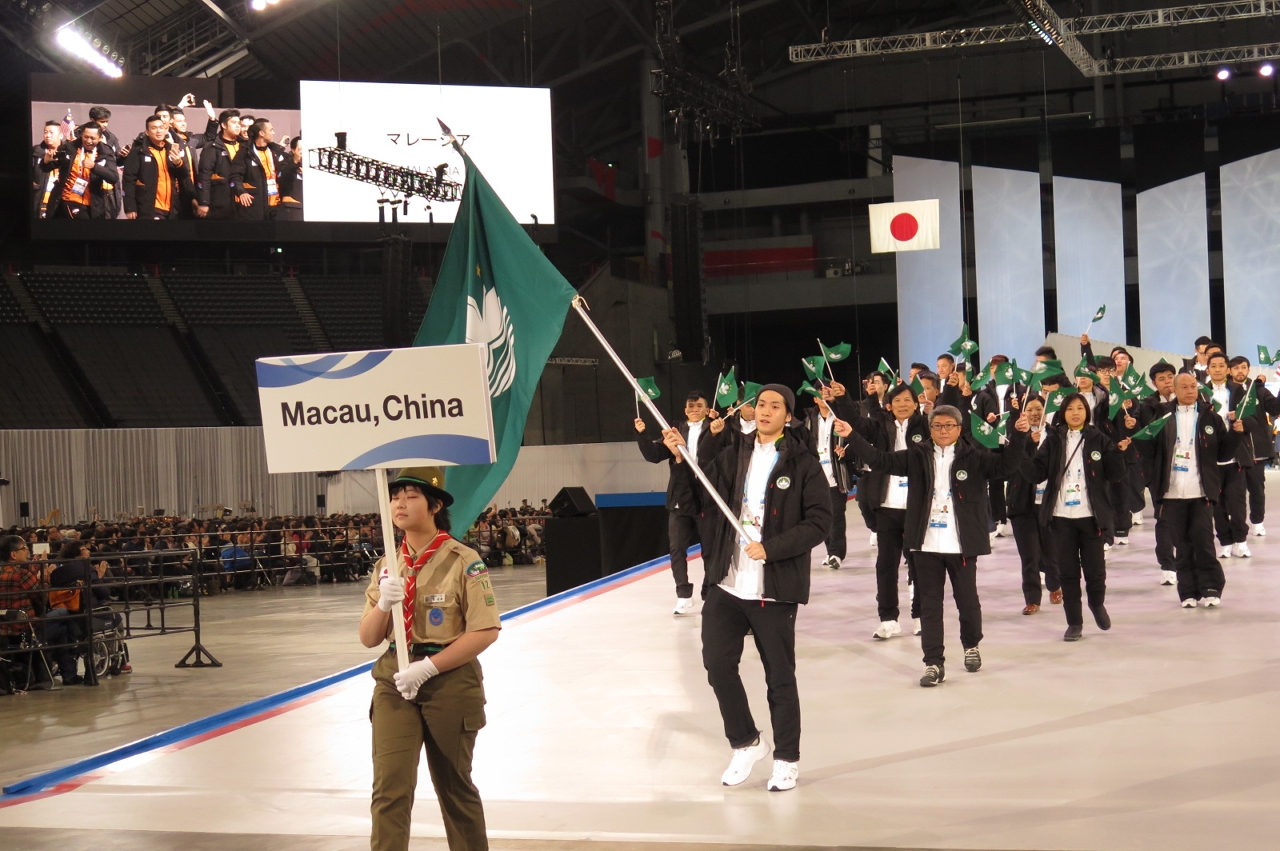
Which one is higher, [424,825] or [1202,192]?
[1202,192]

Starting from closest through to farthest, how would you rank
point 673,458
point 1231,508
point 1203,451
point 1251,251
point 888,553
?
point 888,553, point 673,458, point 1203,451, point 1231,508, point 1251,251

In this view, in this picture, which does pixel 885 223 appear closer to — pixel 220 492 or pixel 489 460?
pixel 220 492

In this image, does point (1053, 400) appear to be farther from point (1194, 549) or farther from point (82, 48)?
point (82, 48)

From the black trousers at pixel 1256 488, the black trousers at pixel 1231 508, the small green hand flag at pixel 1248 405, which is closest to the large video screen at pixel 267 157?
the black trousers at pixel 1256 488

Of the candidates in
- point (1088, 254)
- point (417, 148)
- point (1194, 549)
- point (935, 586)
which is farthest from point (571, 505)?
point (1088, 254)

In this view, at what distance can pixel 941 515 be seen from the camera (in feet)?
21.2

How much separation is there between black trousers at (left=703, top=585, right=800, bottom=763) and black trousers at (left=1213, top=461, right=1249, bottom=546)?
5756 mm

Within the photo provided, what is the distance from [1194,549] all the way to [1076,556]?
1.41 m

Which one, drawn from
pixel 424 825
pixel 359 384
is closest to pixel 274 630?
pixel 424 825

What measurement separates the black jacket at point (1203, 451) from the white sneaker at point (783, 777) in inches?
179

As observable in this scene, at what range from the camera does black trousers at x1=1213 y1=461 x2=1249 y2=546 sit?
31.1 ft

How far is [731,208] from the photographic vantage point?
31625 millimetres

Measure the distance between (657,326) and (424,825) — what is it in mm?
23684

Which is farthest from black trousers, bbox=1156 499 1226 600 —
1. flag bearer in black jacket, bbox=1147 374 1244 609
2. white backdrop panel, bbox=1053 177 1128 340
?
white backdrop panel, bbox=1053 177 1128 340
